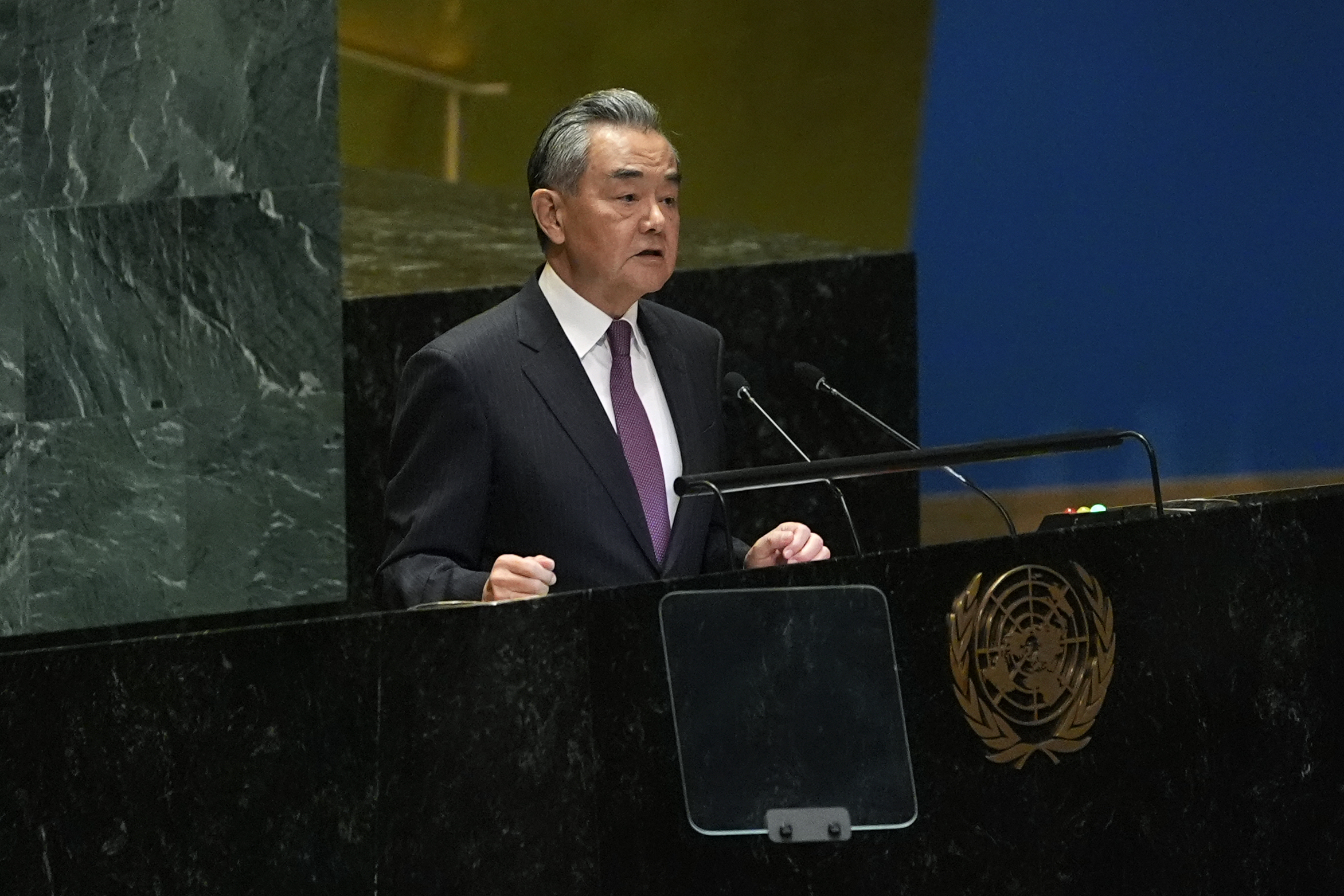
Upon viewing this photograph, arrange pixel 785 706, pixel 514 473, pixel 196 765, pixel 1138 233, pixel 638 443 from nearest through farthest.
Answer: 1. pixel 196 765
2. pixel 785 706
3. pixel 514 473
4. pixel 638 443
5. pixel 1138 233

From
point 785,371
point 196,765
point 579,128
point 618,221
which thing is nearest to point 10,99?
point 785,371

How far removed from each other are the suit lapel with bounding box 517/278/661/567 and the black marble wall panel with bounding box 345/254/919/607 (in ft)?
5.85

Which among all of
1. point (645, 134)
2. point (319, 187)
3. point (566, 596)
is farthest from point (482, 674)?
point (319, 187)

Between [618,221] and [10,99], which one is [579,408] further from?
[10,99]

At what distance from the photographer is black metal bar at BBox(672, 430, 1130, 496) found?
283 cm

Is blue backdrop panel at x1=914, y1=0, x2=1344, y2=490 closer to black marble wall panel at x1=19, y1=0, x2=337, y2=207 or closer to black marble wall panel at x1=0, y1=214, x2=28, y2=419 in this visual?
black marble wall panel at x1=19, y1=0, x2=337, y2=207

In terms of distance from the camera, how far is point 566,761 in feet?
8.83

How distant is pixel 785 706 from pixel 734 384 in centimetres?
75

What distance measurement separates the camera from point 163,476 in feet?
17.6

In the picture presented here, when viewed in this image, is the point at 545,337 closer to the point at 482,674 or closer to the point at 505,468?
the point at 505,468

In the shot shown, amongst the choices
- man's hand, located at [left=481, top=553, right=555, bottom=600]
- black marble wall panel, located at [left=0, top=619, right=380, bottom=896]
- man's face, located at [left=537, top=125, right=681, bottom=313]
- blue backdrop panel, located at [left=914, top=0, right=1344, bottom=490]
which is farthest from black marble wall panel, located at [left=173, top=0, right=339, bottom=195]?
black marble wall panel, located at [left=0, top=619, right=380, bottom=896]

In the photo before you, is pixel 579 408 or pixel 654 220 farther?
pixel 654 220

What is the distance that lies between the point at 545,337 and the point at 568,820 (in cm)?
91

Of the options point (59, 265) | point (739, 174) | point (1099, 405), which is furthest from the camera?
point (739, 174)
